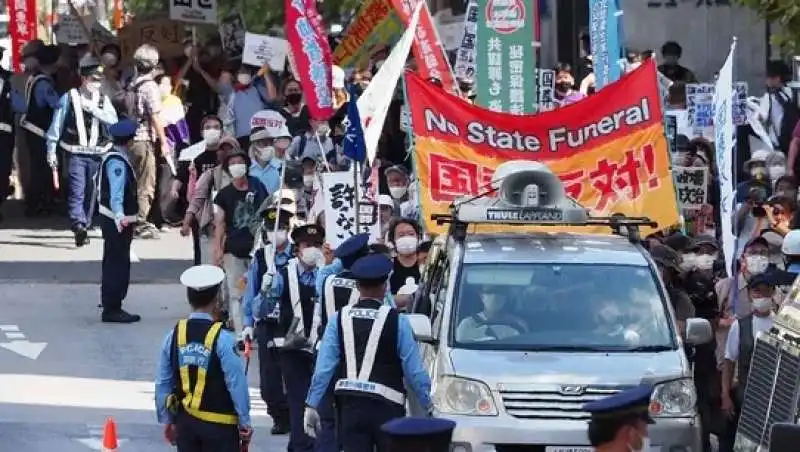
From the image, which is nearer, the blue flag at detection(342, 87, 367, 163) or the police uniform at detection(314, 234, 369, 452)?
the police uniform at detection(314, 234, 369, 452)

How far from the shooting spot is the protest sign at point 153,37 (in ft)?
96.4

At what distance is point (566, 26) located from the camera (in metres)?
31.3

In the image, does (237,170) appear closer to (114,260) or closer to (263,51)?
(114,260)

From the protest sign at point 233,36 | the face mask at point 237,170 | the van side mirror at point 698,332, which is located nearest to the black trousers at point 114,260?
the face mask at point 237,170

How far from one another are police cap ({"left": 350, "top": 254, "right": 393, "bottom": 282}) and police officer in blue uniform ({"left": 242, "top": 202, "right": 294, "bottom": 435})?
2924mm

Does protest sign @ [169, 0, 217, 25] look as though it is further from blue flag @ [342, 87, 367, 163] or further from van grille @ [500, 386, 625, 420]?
van grille @ [500, 386, 625, 420]

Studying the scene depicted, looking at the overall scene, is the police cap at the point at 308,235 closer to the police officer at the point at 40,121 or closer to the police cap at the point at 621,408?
the police cap at the point at 621,408

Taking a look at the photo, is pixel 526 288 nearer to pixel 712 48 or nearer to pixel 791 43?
pixel 791 43

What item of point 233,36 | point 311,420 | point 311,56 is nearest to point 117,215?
point 311,56

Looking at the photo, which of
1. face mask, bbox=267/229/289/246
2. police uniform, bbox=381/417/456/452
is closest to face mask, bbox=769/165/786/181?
face mask, bbox=267/229/289/246

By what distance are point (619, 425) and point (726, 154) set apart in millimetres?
9019

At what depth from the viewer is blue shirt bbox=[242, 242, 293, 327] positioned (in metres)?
15.1

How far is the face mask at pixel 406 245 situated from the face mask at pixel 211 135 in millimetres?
5243

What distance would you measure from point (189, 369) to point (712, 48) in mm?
19137
